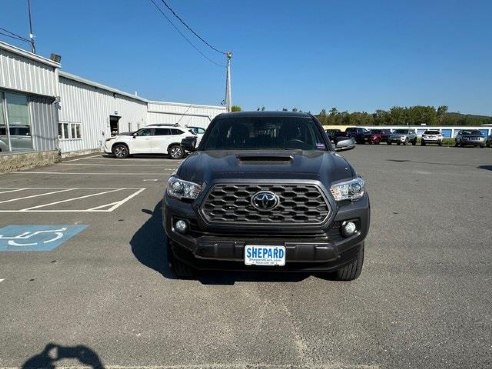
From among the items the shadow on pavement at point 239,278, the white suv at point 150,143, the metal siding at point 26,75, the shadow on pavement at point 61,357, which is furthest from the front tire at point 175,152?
the shadow on pavement at point 61,357

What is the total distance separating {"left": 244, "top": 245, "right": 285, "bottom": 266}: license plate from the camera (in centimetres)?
308

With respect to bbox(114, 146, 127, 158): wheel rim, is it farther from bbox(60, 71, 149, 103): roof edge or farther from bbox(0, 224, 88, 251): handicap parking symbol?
bbox(0, 224, 88, 251): handicap parking symbol

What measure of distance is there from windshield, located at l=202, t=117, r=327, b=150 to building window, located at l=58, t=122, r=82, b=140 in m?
14.8

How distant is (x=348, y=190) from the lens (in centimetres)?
328

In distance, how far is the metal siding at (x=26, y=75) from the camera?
39.8 ft

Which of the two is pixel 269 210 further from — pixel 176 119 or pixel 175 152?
pixel 176 119

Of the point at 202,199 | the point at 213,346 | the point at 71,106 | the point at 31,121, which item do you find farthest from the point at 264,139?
the point at 71,106

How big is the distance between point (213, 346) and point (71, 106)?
18338mm

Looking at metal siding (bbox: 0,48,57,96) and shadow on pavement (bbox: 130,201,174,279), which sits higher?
metal siding (bbox: 0,48,57,96)

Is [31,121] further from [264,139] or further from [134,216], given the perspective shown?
[264,139]

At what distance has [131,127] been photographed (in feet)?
95.7

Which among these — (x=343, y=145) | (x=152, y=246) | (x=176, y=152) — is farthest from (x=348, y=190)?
(x=176, y=152)

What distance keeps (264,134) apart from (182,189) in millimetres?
1703

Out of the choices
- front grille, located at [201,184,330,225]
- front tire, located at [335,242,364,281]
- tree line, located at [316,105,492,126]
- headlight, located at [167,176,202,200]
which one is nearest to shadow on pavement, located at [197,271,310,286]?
front tire, located at [335,242,364,281]
